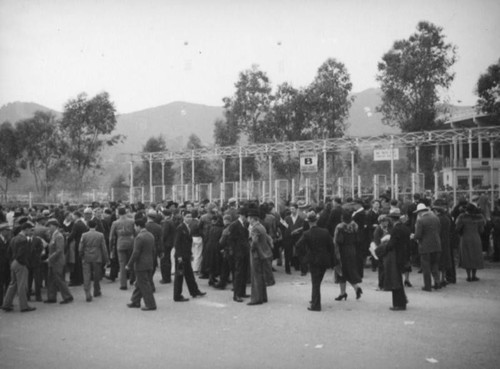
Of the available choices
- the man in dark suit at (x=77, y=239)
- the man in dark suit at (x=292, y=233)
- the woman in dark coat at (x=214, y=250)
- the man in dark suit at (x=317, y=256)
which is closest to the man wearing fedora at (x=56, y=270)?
the man in dark suit at (x=77, y=239)

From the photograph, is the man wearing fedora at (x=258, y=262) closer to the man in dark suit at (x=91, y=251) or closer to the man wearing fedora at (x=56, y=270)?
the man in dark suit at (x=91, y=251)

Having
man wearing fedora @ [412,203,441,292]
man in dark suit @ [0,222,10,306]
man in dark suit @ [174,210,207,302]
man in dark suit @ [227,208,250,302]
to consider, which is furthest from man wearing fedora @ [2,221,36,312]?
man wearing fedora @ [412,203,441,292]

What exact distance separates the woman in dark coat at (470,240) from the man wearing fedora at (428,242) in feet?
5.04

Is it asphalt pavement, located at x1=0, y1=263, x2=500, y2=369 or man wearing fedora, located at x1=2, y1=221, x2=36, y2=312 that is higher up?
man wearing fedora, located at x1=2, y1=221, x2=36, y2=312

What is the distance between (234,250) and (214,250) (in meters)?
1.91

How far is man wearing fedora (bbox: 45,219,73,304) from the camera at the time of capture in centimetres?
1030

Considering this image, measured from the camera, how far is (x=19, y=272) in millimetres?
9508

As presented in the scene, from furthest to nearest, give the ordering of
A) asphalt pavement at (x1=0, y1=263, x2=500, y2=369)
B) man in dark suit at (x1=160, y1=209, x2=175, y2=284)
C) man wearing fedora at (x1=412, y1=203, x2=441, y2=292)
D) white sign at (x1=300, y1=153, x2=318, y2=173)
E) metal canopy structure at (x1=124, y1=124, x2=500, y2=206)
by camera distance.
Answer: metal canopy structure at (x1=124, y1=124, x2=500, y2=206), white sign at (x1=300, y1=153, x2=318, y2=173), man in dark suit at (x1=160, y1=209, x2=175, y2=284), man wearing fedora at (x1=412, y1=203, x2=441, y2=292), asphalt pavement at (x1=0, y1=263, x2=500, y2=369)

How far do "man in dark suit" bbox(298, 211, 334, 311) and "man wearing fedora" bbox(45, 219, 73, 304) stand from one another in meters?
5.08

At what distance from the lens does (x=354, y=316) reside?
8.66 m

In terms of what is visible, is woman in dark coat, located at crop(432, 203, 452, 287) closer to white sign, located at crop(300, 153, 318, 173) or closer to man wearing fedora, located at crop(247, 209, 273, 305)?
man wearing fedora, located at crop(247, 209, 273, 305)

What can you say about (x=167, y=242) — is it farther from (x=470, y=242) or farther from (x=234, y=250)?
(x=470, y=242)

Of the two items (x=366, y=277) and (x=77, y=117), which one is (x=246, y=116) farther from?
(x=366, y=277)

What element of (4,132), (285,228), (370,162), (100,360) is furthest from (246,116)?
(370,162)
